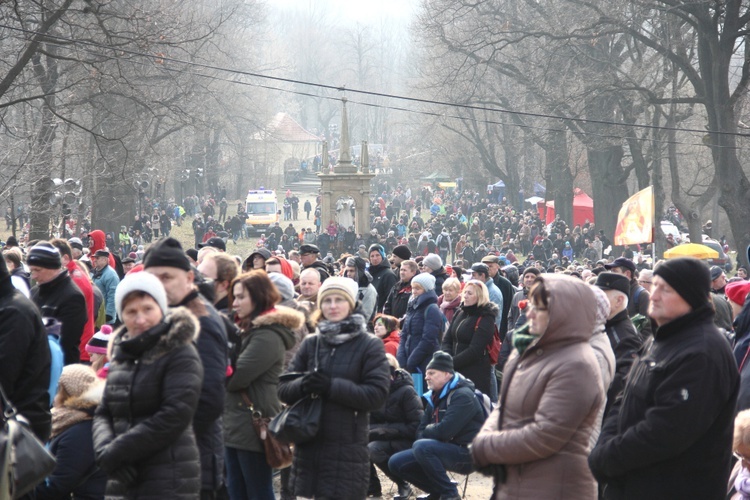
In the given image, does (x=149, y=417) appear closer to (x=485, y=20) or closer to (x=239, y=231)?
(x=485, y=20)

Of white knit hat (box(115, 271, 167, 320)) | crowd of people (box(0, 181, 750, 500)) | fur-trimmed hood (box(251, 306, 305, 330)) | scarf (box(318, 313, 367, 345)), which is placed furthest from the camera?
fur-trimmed hood (box(251, 306, 305, 330))

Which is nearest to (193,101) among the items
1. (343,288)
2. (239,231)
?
(239,231)

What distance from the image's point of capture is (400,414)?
322 inches

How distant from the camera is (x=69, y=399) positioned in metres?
5.60

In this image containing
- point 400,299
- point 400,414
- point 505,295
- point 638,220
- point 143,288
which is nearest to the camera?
point 143,288

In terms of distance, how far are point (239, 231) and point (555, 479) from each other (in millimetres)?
50030

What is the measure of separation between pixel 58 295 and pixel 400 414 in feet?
8.94

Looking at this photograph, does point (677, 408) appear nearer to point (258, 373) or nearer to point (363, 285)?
point (258, 373)

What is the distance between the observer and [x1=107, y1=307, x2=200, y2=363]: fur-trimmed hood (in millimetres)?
4746

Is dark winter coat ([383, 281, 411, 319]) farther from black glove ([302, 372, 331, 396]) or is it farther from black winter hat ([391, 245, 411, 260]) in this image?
black glove ([302, 372, 331, 396])

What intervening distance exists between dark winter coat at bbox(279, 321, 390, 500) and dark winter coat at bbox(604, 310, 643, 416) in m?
1.33

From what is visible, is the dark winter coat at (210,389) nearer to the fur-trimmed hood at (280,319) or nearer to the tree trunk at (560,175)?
the fur-trimmed hood at (280,319)

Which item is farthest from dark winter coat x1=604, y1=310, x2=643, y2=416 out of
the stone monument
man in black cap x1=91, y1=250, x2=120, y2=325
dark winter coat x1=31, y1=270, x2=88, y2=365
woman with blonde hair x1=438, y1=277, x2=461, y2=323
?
the stone monument

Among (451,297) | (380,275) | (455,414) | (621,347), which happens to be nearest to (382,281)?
(380,275)
